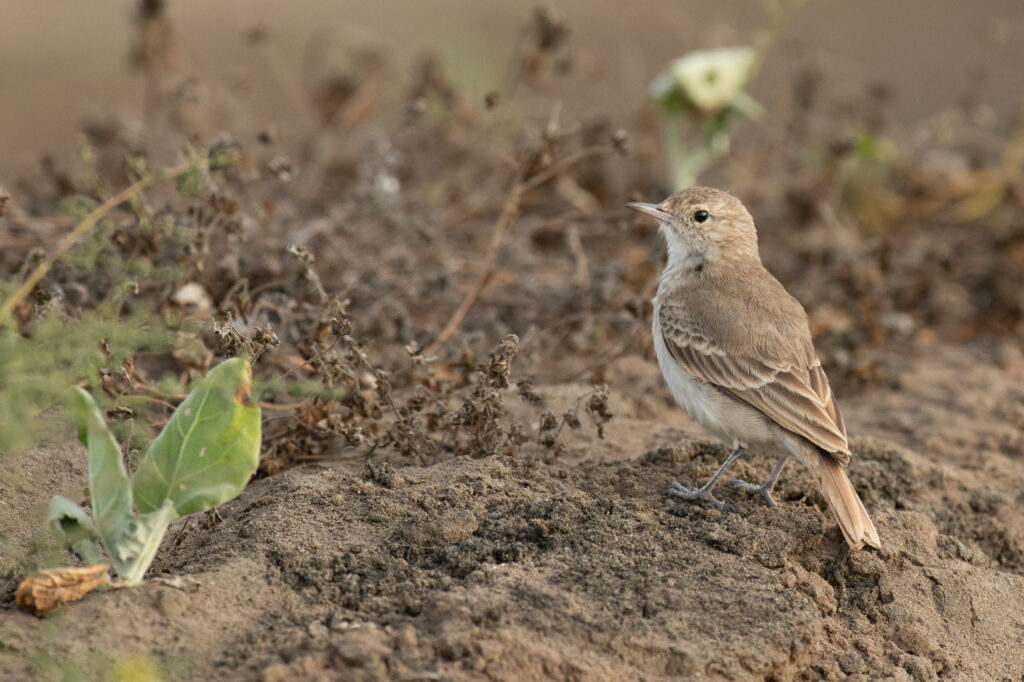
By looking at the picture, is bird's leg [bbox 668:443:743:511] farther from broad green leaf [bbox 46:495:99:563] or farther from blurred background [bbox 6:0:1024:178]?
blurred background [bbox 6:0:1024:178]

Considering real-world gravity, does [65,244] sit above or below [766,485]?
above

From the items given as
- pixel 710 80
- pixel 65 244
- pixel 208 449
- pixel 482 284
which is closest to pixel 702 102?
pixel 710 80

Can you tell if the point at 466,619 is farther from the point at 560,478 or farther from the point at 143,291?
the point at 143,291

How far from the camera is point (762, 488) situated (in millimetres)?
4355

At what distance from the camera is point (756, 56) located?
24.0 feet

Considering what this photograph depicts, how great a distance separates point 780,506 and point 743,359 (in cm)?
63

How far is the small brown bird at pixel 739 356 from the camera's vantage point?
13.8 feet

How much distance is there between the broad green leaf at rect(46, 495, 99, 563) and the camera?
3244mm

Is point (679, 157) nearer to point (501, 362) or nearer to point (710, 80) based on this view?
point (710, 80)

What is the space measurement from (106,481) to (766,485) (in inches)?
100.0

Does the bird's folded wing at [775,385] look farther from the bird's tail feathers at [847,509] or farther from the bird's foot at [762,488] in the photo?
Answer: the bird's foot at [762,488]

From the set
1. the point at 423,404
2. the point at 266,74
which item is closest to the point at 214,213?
the point at 423,404

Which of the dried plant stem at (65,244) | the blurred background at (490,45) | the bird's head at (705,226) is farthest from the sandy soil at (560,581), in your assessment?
the blurred background at (490,45)

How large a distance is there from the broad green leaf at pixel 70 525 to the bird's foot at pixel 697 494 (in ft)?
7.18
